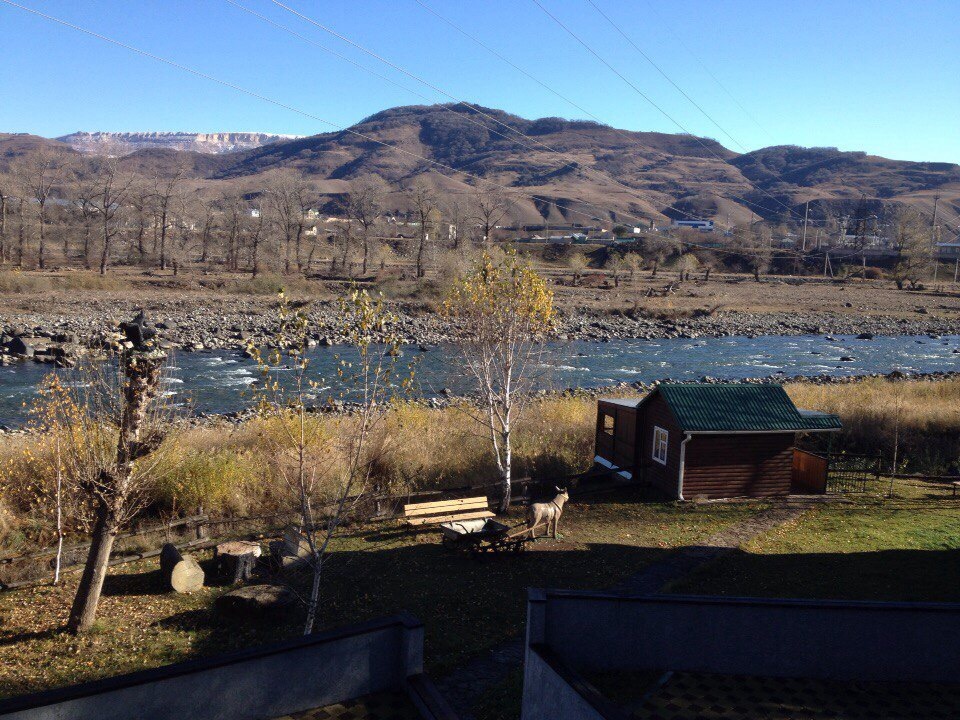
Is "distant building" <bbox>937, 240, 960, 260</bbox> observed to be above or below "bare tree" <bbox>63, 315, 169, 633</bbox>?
above

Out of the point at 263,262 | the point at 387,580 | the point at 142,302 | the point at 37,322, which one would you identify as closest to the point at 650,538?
the point at 387,580

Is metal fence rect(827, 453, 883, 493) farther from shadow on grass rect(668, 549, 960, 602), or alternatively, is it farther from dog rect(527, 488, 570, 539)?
dog rect(527, 488, 570, 539)

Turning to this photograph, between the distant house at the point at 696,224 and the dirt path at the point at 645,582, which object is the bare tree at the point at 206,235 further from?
the distant house at the point at 696,224

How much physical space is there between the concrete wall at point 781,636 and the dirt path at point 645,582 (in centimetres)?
61

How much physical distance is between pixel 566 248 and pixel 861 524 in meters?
88.9

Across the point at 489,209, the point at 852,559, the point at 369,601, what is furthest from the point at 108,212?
the point at 852,559

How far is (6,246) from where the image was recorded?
64.1 metres

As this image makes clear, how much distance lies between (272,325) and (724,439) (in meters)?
34.0

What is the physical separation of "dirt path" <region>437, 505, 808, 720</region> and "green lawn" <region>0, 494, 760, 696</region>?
0.74ft

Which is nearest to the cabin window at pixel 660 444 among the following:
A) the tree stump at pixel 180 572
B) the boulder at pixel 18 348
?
the tree stump at pixel 180 572

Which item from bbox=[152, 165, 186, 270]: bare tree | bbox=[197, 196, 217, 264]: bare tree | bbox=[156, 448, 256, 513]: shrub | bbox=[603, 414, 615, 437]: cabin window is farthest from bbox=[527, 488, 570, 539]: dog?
bbox=[197, 196, 217, 264]: bare tree

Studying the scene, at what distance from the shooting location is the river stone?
10.2 meters

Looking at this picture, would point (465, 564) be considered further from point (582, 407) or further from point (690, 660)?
point (582, 407)

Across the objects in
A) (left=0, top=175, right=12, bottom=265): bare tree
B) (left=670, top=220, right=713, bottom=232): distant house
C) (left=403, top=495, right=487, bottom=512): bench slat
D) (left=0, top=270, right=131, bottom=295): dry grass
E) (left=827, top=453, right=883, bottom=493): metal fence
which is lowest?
(left=827, top=453, right=883, bottom=493): metal fence
